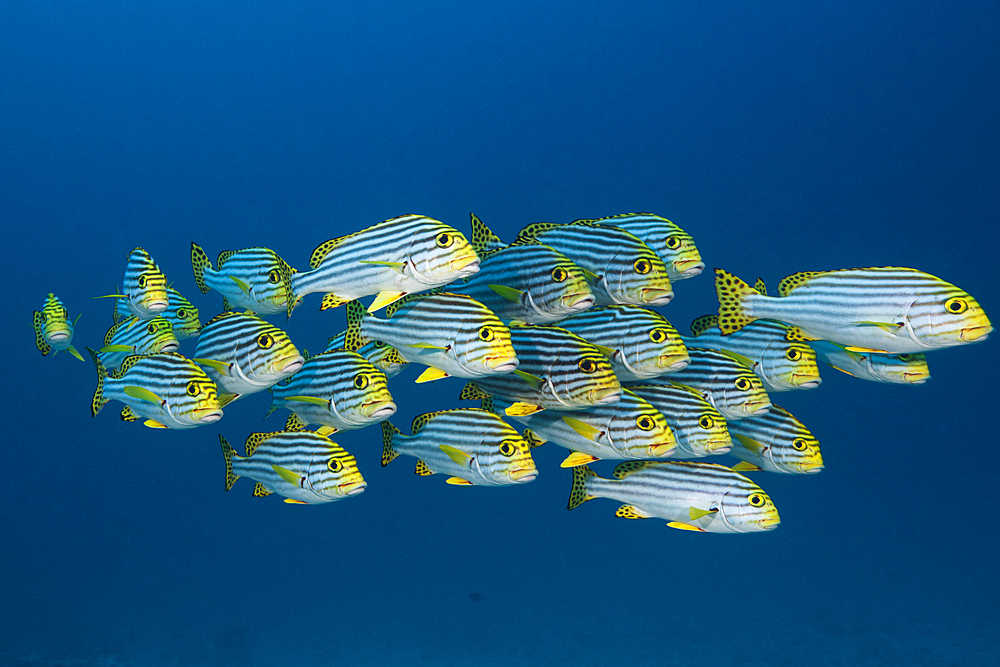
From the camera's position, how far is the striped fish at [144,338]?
387 cm

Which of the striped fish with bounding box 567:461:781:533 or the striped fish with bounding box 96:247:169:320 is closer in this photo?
the striped fish with bounding box 567:461:781:533

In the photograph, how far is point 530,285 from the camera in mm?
3172

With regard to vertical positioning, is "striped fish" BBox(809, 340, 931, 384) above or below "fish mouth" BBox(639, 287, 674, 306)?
below

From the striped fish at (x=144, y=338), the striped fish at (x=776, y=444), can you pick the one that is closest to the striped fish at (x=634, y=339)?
the striped fish at (x=776, y=444)

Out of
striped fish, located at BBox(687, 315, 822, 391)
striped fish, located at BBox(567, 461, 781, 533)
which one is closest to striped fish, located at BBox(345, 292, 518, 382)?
striped fish, located at BBox(567, 461, 781, 533)

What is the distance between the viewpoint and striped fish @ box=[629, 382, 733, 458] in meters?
3.12

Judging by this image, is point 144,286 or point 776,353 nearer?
point 776,353

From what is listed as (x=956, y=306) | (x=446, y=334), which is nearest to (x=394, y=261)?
(x=446, y=334)

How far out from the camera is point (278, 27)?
1244 inches

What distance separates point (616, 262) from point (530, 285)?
0.51 m

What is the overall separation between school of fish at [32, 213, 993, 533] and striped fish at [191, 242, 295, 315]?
1 centimetres

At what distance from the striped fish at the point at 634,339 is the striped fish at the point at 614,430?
0.17 meters

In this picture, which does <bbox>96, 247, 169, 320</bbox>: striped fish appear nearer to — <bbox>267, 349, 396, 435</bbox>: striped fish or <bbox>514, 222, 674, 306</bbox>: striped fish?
<bbox>267, 349, 396, 435</bbox>: striped fish

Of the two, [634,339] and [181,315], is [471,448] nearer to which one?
[634,339]
